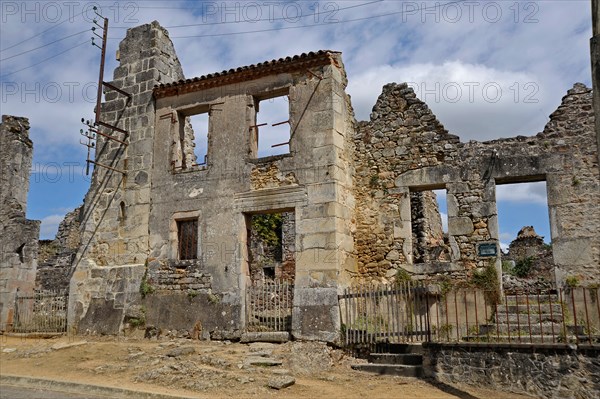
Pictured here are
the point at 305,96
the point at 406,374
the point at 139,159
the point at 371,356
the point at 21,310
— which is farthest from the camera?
the point at 21,310

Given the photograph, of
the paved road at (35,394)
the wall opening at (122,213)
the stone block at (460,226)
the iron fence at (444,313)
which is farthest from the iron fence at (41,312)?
the stone block at (460,226)

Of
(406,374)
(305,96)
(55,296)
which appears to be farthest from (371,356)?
(55,296)

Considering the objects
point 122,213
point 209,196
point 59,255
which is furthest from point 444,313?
point 59,255

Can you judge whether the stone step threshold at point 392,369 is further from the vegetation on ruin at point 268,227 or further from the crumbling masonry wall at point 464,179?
the vegetation on ruin at point 268,227

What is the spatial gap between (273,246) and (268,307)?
915 cm

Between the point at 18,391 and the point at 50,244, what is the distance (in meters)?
17.9

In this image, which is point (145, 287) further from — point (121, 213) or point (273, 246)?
point (273, 246)

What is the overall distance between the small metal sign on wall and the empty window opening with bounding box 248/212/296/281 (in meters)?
9.50

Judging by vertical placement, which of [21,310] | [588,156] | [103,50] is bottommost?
[21,310]

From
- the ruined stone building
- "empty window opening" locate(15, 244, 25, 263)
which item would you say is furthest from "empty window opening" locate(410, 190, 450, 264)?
"empty window opening" locate(15, 244, 25, 263)

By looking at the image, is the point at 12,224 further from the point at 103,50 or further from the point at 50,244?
the point at 50,244

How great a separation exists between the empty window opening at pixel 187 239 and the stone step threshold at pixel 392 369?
5.08 meters

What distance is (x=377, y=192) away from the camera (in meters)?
13.7

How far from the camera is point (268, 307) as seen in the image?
13109mm
